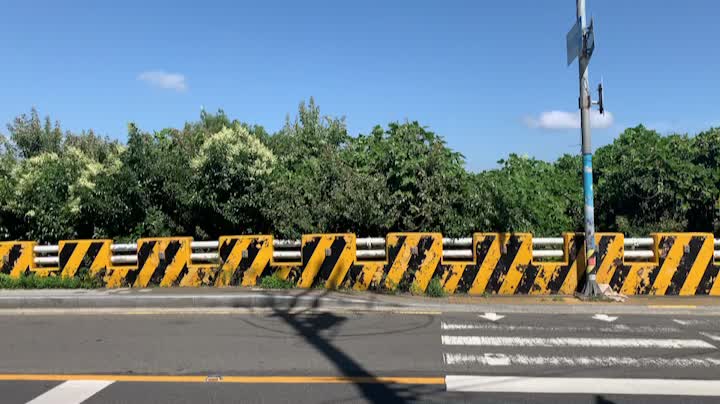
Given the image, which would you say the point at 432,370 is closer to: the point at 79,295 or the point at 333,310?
the point at 333,310

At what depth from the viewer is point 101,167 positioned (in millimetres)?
13570

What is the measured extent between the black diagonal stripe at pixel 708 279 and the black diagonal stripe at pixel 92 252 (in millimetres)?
11742

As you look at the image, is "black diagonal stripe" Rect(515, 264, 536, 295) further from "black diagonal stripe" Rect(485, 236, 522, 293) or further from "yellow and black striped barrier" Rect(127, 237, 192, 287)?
"yellow and black striped barrier" Rect(127, 237, 192, 287)

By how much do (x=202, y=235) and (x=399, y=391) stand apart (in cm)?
871

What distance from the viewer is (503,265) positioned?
10742mm

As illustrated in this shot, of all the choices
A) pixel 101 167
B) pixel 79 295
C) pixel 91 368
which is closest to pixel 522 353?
pixel 91 368

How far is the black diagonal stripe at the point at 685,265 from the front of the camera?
34.6 ft

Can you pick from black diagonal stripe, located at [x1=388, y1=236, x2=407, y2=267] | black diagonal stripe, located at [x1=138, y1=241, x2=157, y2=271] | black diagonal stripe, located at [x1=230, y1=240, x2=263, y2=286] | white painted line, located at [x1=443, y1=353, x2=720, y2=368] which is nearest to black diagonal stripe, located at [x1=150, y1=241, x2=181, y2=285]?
black diagonal stripe, located at [x1=138, y1=241, x2=157, y2=271]

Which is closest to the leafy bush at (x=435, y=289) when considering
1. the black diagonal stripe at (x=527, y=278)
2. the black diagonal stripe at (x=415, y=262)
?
the black diagonal stripe at (x=415, y=262)

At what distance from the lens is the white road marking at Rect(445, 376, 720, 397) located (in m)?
5.34

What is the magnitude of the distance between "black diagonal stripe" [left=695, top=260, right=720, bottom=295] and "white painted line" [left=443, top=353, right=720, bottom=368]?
15.1ft

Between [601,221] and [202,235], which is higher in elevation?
[202,235]

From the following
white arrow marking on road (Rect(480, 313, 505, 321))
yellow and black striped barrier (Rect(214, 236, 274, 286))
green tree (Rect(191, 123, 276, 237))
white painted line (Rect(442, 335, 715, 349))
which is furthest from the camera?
green tree (Rect(191, 123, 276, 237))

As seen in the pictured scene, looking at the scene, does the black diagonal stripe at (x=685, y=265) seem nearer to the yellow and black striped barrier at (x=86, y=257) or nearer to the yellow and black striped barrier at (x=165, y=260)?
the yellow and black striped barrier at (x=165, y=260)
